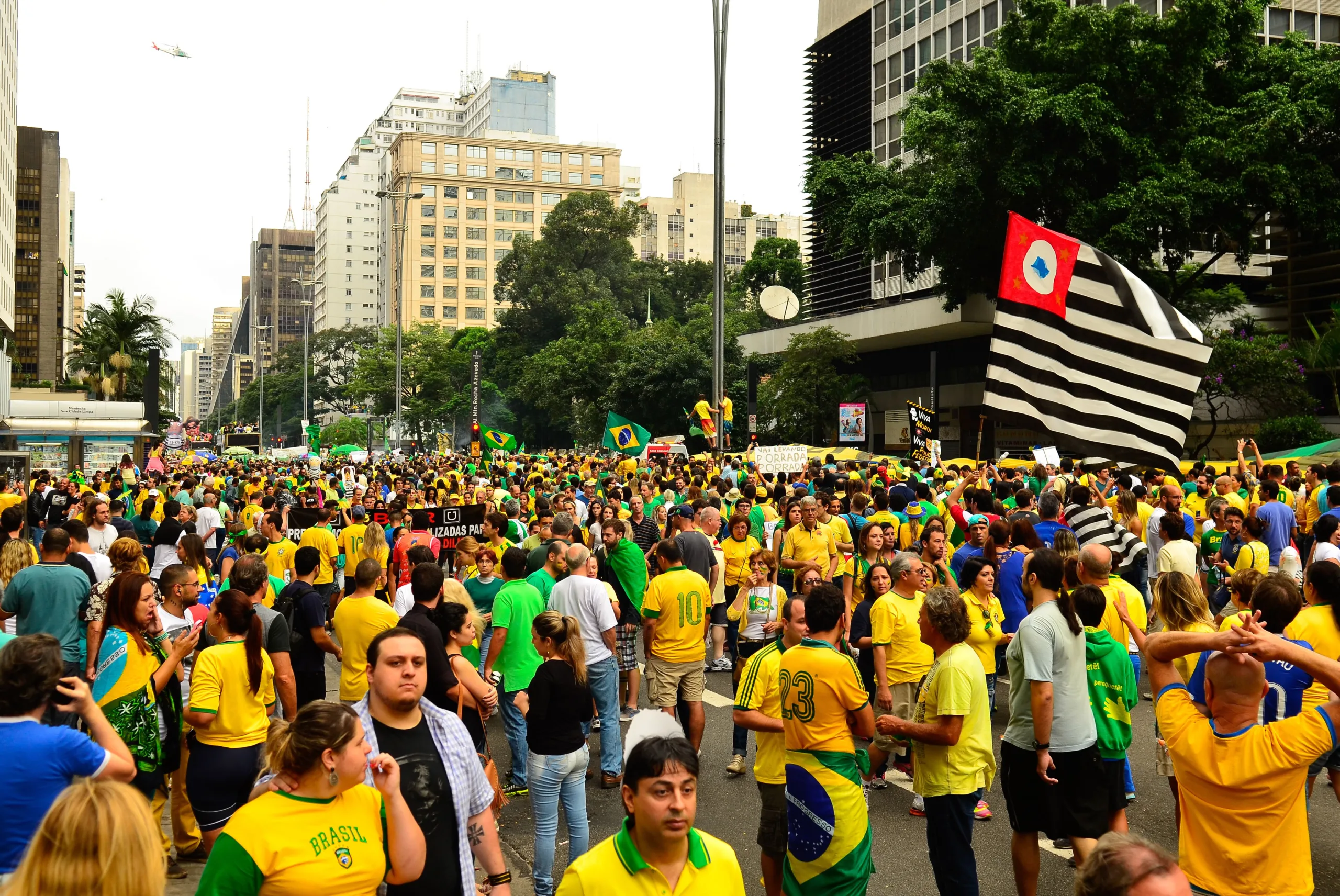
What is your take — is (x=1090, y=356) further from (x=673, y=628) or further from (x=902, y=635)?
(x=673, y=628)

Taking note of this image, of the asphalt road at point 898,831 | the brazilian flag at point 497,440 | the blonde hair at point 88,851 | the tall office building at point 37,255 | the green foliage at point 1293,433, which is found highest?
the tall office building at point 37,255

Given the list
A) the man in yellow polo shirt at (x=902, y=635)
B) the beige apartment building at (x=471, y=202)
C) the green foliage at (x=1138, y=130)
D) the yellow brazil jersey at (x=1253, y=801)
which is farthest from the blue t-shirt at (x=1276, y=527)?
the beige apartment building at (x=471, y=202)

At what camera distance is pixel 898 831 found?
22.8 feet

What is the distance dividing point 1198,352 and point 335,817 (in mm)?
7196

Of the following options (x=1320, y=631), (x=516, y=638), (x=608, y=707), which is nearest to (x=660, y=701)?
(x=608, y=707)

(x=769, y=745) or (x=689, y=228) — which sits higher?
(x=689, y=228)

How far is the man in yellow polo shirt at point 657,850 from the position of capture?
3.05m

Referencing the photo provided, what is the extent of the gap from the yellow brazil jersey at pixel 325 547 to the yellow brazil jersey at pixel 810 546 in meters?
4.42

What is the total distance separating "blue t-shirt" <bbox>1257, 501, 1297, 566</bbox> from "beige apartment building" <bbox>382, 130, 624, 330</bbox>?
118 m

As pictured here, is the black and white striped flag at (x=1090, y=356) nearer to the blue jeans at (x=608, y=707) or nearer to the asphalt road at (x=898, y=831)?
the asphalt road at (x=898, y=831)

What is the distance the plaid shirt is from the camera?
3818 millimetres

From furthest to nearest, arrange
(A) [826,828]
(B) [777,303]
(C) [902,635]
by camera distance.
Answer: (B) [777,303] < (C) [902,635] < (A) [826,828]

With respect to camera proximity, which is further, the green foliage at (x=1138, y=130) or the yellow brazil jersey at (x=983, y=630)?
the green foliage at (x=1138, y=130)

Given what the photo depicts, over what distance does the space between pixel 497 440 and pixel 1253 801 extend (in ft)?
90.1
